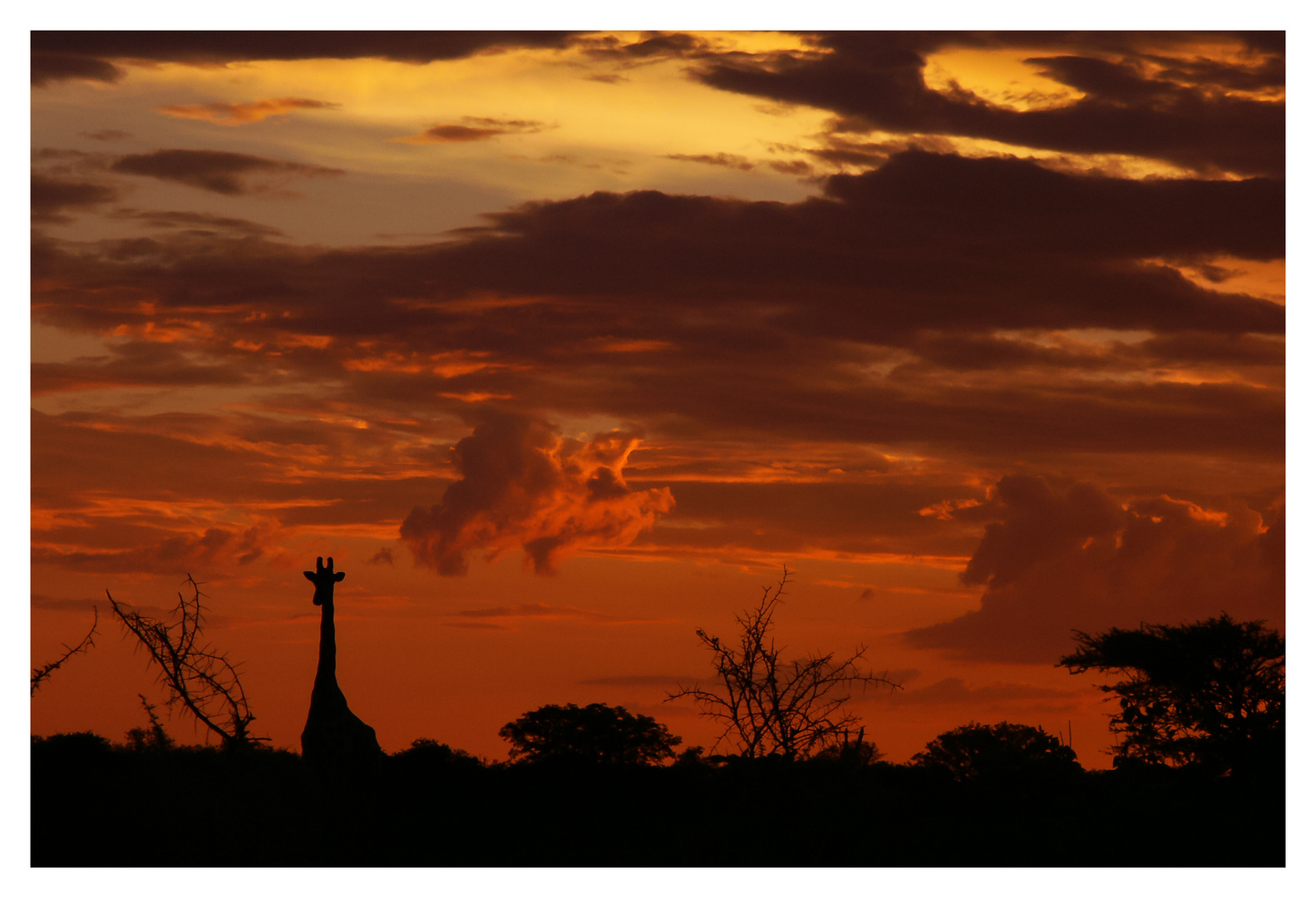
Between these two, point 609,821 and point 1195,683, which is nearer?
point 609,821

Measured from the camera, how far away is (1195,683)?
1602 inches

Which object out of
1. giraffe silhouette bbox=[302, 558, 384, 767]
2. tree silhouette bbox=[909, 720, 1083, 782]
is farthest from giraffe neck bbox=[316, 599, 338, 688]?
tree silhouette bbox=[909, 720, 1083, 782]

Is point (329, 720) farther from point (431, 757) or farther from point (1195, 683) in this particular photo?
point (1195, 683)

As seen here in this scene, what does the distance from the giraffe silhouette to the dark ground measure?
1.32 ft

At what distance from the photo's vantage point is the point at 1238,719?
126ft

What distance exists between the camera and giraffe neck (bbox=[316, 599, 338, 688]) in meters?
28.1

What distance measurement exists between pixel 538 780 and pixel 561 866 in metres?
3.63

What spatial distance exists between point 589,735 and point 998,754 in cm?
872

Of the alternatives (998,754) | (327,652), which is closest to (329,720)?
(327,652)

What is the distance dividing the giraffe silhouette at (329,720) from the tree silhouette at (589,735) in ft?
15.6

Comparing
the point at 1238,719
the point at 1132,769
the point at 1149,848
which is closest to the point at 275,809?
the point at 1149,848

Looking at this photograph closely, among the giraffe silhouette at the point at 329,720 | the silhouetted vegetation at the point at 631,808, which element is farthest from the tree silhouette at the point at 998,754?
the giraffe silhouette at the point at 329,720

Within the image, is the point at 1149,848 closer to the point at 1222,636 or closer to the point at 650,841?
the point at 650,841

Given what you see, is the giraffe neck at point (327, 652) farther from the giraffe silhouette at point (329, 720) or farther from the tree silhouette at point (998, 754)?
the tree silhouette at point (998, 754)
